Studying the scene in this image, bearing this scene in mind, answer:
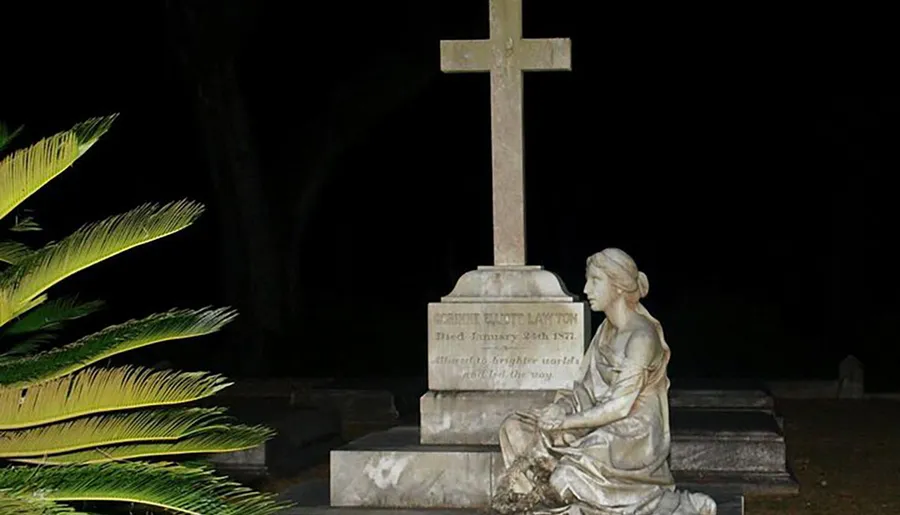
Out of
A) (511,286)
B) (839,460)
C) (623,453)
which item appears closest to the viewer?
(623,453)

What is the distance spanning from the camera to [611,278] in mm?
7402

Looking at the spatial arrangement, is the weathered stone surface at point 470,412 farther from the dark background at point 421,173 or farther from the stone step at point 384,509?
the dark background at point 421,173

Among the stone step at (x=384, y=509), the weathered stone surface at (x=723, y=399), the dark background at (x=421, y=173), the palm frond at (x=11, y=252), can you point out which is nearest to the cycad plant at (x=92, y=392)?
the palm frond at (x=11, y=252)

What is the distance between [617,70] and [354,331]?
986cm

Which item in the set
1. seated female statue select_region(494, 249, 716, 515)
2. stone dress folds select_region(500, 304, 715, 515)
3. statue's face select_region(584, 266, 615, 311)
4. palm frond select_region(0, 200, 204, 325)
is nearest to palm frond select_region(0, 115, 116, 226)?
palm frond select_region(0, 200, 204, 325)

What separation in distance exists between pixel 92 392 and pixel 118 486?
0.50m

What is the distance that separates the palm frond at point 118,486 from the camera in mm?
5379

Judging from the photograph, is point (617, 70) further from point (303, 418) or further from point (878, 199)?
point (303, 418)

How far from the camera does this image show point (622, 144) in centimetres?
3200

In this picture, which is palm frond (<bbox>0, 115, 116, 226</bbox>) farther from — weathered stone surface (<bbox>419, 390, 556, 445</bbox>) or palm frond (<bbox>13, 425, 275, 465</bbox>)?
weathered stone surface (<bbox>419, 390, 556, 445</bbox>)

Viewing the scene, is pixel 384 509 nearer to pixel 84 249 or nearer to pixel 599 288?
pixel 599 288

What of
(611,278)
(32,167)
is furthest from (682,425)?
(32,167)

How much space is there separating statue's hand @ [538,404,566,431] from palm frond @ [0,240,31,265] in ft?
8.94

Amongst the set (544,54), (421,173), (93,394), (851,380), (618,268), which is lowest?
(851,380)
